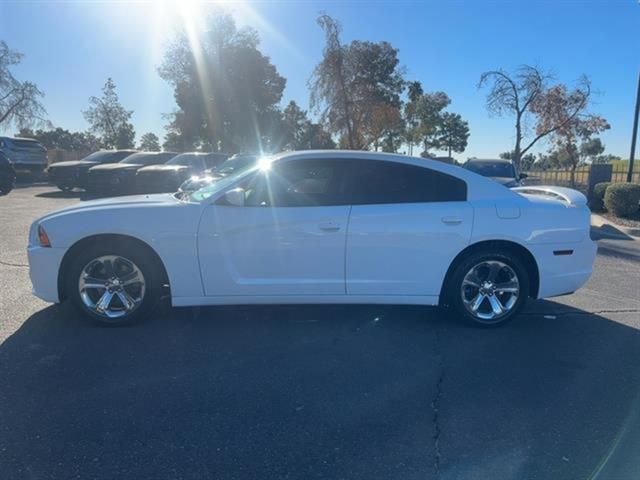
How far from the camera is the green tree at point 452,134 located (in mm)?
48372

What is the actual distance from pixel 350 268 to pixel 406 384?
A: 1194mm

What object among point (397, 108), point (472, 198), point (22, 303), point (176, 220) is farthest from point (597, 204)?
point (397, 108)

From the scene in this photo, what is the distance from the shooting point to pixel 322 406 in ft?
10.1

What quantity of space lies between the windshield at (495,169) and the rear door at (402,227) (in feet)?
32.0

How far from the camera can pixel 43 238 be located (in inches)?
162

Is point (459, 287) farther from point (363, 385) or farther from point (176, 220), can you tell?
point (176, 220)

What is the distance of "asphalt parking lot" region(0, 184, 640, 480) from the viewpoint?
252 cm

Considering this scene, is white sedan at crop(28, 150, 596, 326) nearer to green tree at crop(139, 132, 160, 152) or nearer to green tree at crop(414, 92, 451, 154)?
green tree at crop(414, 92, 451, 154)

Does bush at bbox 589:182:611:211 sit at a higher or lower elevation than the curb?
higher

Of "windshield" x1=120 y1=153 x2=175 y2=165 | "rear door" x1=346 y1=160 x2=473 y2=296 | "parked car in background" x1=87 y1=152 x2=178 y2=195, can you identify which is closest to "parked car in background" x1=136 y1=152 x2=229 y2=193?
"parked car in background" x1=87 y1=152 x2=178 y2=195

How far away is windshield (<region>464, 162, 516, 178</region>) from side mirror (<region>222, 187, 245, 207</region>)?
1072 centimetres

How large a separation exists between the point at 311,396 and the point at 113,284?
217 centimetres

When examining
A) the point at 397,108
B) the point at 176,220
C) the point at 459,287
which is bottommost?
the point at 459,287

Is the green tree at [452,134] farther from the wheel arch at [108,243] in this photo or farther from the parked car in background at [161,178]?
the wheel arch at [108,243]
